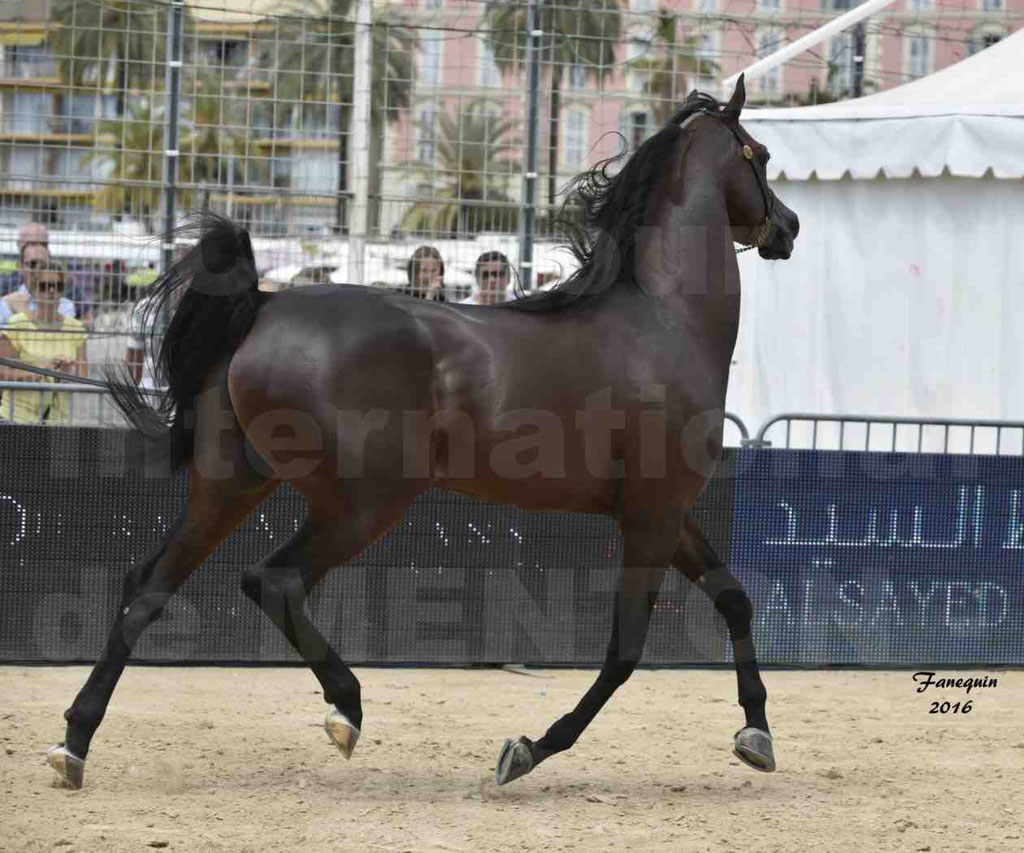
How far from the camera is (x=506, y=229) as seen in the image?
395 inches

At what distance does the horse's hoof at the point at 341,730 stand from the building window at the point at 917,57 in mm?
9169

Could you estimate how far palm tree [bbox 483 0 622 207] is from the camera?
32.7ft

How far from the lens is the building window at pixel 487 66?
35.0ft

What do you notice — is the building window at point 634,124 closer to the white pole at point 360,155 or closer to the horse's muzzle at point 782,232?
the white pole at point 360,155

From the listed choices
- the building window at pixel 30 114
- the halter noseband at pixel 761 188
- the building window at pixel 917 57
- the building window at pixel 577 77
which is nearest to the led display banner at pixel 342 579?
the halter noseband at pixel 761 188

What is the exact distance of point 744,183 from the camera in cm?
559

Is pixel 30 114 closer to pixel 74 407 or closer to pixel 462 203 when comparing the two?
pixel 74 407

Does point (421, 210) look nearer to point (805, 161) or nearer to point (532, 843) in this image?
point (805, 161)

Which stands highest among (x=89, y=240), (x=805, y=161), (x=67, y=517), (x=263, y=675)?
(x=805, y=161)

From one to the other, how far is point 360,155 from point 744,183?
15.0 ft

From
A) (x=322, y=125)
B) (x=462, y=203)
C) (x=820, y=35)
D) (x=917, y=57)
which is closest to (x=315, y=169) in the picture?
(x=322, y=125)

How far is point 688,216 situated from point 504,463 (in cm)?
118

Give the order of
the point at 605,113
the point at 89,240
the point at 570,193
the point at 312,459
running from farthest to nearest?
the point at 605,113 → the point at 89,240 → the point at 570,193 → the point at 312,459

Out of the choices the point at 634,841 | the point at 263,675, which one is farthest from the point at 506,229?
the point at 634,841
